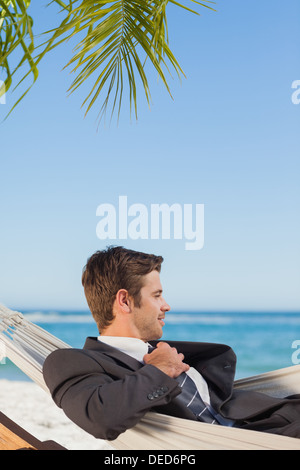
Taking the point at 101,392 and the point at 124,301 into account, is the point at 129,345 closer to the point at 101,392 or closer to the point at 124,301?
the point at 124,301

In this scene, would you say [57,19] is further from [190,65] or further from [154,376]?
[154,376]

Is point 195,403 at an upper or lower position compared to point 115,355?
lower

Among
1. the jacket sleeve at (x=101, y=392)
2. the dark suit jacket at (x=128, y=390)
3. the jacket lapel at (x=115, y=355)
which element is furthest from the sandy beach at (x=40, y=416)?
the jacket sleeve at (x=101, y=392)

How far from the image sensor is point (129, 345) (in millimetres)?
1693

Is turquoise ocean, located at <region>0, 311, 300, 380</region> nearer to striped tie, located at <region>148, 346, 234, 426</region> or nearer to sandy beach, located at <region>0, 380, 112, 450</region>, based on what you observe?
sandy beach, located at <region>0, 380, 112, 450</region>

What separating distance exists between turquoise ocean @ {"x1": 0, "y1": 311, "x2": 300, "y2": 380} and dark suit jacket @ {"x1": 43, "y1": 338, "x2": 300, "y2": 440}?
13.1 meters

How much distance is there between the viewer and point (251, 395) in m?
1.80

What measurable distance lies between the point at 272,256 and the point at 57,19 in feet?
35.2

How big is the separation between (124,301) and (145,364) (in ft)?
0.63

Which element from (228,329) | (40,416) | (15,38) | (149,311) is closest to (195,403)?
(149,311)

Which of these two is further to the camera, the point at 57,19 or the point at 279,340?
the point at 57,19

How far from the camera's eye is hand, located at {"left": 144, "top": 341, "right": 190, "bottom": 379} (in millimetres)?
1547

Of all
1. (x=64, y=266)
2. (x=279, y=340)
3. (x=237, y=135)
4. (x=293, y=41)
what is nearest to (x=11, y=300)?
(x=64, y=266)

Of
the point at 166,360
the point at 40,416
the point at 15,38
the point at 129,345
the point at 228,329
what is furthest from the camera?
the point at 228,329
